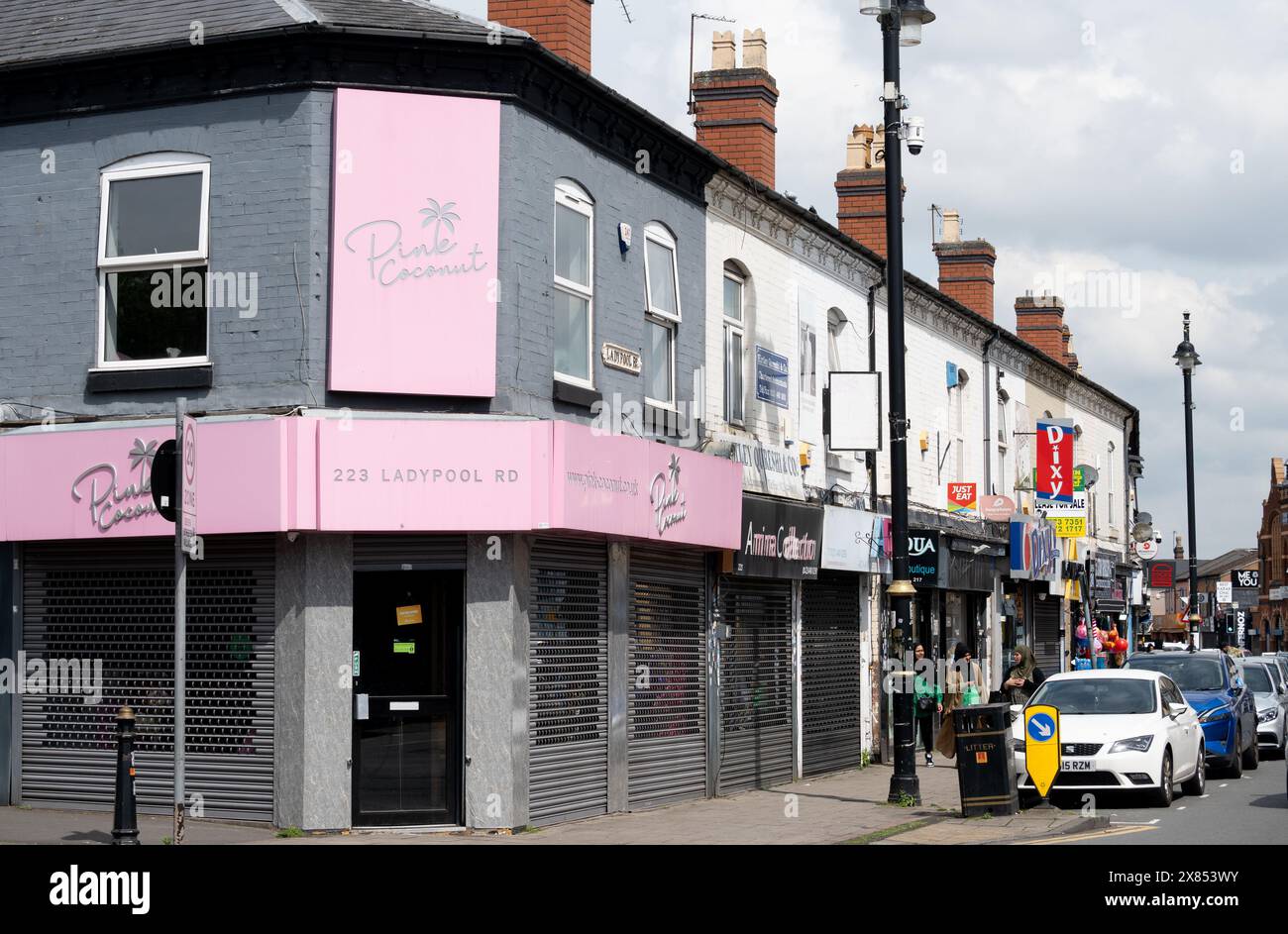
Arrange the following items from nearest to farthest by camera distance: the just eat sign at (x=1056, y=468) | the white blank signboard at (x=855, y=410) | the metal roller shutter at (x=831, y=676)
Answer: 1. the white blank signboard at (x=855, y=410)
2. the metal roller shutter at (x=831, y=676)
3. the just eat sign at (x=1056, y=468)

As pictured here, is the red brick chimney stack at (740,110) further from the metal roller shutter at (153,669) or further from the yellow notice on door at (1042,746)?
the metal roller shutter at (153,669)

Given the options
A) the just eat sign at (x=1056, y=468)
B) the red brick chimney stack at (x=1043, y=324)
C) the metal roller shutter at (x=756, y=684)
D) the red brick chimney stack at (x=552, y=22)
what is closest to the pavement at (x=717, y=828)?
the metal roller shutter at (x=756, y=684)

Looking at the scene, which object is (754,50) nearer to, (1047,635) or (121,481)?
(121,481)

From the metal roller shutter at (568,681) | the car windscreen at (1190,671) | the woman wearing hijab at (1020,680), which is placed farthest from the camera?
the car windscreen at (1190,671)

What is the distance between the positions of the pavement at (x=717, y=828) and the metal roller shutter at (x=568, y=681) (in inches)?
13.7

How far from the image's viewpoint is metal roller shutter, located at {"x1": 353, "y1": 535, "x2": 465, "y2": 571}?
1471 centimetres

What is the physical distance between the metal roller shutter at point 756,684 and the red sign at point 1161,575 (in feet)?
110

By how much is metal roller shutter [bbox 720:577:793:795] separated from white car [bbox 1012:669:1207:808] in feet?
10.3

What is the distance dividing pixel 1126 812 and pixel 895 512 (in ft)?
14.0

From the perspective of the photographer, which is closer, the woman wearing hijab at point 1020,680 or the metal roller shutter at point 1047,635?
the woman wearing hijab at point 1020,680

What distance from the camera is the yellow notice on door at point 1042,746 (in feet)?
53.4

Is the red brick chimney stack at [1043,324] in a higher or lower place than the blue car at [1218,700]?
higher

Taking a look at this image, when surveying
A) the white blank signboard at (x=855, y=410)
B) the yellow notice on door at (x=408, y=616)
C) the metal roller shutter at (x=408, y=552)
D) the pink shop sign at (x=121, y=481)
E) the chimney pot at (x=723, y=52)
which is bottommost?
the yellow notice on door at (x=408, y=616)

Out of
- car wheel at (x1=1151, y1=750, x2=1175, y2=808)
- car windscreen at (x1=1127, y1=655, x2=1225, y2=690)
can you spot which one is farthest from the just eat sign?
car wheel at (x1=1151, y1=750, x2=1175, y2=808)
